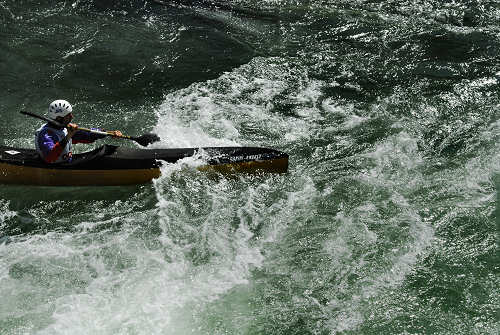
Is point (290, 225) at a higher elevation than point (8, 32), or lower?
lower

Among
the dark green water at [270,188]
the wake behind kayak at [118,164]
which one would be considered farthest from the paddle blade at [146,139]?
the dark green water at [270,188]

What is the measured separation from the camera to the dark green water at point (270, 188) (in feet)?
20.5

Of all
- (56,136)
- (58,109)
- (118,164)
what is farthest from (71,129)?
(118,164)

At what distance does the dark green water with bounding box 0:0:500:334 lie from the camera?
6238 mm

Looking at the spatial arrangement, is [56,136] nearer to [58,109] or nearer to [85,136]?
[58,109]

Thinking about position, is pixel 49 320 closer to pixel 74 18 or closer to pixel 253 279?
pixel 253 279

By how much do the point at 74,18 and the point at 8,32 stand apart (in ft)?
5.08

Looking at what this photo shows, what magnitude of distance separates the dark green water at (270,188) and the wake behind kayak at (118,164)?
0.56 feet

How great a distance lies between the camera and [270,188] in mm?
8047

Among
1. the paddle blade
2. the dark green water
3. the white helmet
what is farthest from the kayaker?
the paddle blade

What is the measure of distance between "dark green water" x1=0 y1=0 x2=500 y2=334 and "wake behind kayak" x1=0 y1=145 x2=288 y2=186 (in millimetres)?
171

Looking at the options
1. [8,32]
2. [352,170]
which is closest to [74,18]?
[8,32]

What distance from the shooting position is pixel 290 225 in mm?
7375

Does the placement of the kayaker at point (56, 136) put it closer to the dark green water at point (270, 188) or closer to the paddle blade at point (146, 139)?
the dark green water at point (270, 188)
